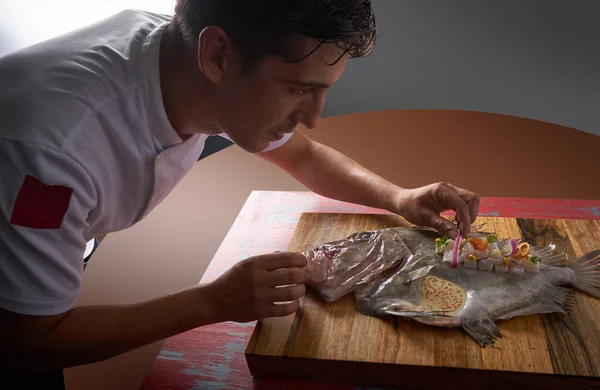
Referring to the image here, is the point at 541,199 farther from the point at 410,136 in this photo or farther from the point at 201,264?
the point at 201,264

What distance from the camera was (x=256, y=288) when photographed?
52.1 inches

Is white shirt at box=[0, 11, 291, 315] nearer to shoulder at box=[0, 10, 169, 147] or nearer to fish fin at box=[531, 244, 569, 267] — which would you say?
shoulder at box=[0, 10, 169, 147]

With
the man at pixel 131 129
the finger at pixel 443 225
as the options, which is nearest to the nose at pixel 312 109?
the man at pixel 131 129

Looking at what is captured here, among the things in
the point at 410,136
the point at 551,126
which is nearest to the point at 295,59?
the point at 410,136

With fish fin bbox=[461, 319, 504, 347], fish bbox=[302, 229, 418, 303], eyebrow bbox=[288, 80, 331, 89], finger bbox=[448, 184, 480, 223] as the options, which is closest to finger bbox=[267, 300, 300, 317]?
fish bbox=[302, 229, 418, 303]

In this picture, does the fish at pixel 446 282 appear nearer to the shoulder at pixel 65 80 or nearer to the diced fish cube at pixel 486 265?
the diced fish cube at pixel 486 265

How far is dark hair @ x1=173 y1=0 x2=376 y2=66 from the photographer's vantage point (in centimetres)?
120

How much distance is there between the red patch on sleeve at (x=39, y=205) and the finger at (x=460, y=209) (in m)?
0.96

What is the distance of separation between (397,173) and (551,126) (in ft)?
2.24

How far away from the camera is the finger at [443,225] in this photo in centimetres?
166

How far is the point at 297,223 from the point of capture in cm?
191

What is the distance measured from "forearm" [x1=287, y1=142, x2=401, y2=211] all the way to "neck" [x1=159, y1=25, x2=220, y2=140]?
552mm

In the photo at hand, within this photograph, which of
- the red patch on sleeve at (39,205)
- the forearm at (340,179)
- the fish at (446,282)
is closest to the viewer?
the red patch on sleeve at (39,205)

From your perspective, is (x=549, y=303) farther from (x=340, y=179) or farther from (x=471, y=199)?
(x=340, y=179)
